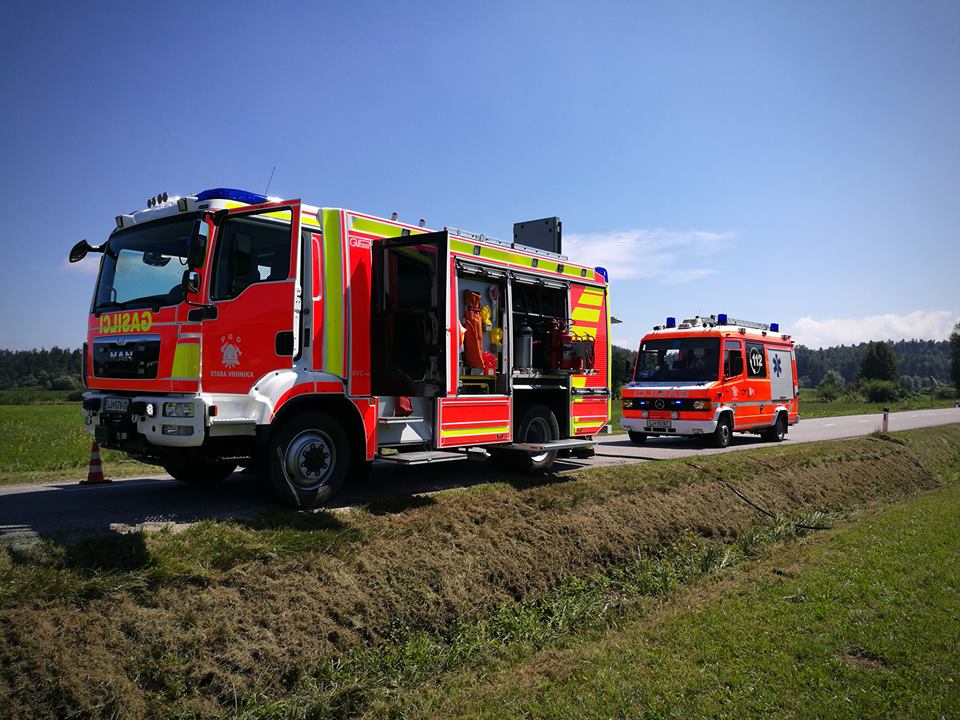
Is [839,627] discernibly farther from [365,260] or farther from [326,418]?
[365,260]

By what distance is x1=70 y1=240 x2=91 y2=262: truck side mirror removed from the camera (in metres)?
8.06

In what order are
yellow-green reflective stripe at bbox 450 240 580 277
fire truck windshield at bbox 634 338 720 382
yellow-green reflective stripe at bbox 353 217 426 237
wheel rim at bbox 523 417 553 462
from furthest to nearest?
fire truck windshield at bbox 634 338 720 382 < wheel rim at bbox 523 417 553 462 < yellow-green reflective stripe at bbox 450 240 580 277 < yellow-green reflective stripe at bbox 353 217 426 237

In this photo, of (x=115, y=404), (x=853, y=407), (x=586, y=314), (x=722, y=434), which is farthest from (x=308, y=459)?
(x=853, y=407)

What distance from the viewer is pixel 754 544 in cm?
1030

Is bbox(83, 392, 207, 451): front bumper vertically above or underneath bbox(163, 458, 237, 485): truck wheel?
above

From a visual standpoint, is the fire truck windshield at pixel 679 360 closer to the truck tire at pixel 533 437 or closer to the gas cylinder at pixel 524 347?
the truck tire at pixel 533 437

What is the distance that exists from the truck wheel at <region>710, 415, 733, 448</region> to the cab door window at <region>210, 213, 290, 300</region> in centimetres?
1213

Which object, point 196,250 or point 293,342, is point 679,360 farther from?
point 196,250

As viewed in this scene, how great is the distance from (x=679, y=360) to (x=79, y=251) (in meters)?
13.6

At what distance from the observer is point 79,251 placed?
8.07 m

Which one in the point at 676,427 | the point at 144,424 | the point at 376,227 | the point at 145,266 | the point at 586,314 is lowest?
the point at 676,427

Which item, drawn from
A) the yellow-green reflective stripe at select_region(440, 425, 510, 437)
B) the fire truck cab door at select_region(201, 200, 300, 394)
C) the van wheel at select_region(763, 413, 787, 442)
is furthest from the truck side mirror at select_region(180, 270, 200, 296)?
the van wheel at select_region(763, 413, 787, 442)

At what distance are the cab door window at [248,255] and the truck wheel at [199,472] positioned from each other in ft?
8.56

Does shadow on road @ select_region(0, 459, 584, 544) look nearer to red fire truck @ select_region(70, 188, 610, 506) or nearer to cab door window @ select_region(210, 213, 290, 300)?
red fire truck @ select_region(70, 188, 610, 506)
